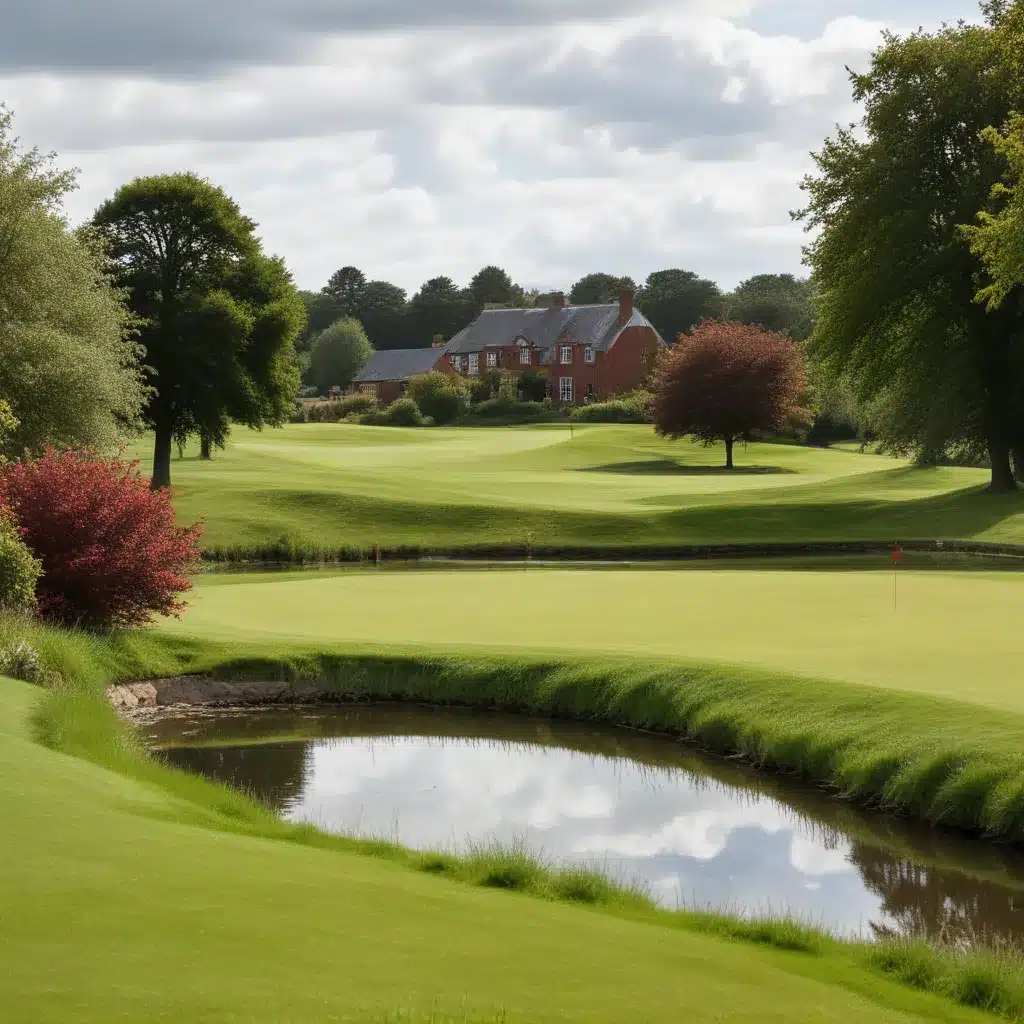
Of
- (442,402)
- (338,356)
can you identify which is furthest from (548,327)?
(338,356)

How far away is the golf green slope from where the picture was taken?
7750 mm

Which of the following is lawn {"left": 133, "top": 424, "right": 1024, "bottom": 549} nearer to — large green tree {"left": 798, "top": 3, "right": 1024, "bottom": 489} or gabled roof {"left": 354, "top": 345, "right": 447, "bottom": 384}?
large green tree {"left": 798, "top": 3, "right": 1024, "bottom": 489}

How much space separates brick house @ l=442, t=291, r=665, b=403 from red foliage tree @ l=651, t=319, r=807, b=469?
4597cm

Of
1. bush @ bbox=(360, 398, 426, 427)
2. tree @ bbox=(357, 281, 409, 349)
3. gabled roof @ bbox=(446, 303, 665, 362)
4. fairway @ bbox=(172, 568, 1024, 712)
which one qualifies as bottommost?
fairway @ bbox=(172, 568, 1024, 712)

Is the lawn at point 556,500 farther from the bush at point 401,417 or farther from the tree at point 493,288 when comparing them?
the tree at point 493,288

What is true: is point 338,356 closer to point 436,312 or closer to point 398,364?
point 398,364

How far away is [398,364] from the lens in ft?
481

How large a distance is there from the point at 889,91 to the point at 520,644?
104ft

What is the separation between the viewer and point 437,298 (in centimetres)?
17750

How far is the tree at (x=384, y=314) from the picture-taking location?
17938cm

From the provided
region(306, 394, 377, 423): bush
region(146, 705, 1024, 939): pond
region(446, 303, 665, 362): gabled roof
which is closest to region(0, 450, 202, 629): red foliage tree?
region(146, 705, 1024, 939): pond

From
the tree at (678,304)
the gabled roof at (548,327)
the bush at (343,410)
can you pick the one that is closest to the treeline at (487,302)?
the tree at (678,304)

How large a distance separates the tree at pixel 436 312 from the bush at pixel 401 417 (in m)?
64.6

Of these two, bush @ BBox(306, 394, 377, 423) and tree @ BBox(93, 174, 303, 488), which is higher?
tree @ BBox(93, 174, 303, 488)
